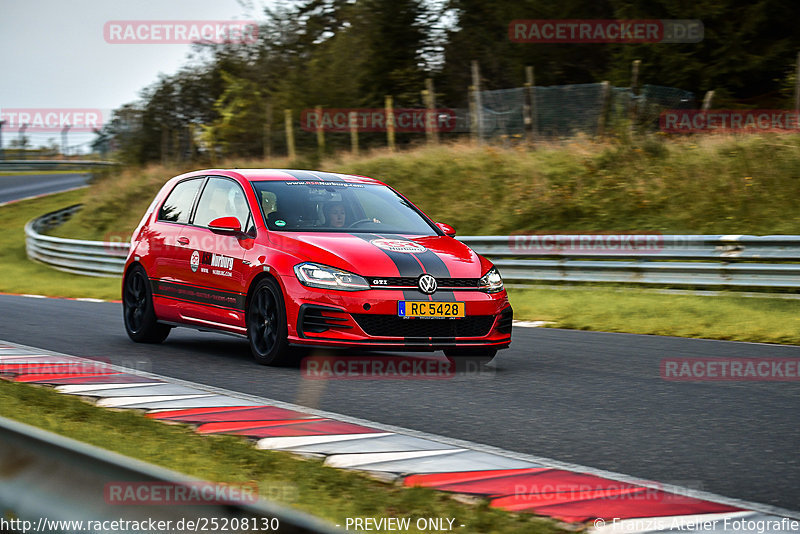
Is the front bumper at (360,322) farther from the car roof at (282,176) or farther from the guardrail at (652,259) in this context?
the guardrail at (652,259)

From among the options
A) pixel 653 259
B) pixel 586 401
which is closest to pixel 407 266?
pixel 586 401

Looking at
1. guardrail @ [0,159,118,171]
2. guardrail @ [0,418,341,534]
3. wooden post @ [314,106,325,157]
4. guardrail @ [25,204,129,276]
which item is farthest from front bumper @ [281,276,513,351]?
guardrail @ [0,159,118,171]

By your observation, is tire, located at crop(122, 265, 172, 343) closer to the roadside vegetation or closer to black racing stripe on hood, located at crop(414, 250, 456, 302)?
black racing stripe on hood, located at crop(414, 250, 456, 302)

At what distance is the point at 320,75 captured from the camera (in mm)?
34375

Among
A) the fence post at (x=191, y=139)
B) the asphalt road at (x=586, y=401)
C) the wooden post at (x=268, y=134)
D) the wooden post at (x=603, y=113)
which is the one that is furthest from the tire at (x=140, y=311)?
the fence post at (x=191, y=139)

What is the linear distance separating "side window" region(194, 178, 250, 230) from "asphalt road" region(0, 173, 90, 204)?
109 ft

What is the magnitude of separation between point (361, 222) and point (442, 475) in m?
4.82

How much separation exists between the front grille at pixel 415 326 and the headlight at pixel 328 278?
23 centimetres

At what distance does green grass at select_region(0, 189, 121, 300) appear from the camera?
67.2 feet

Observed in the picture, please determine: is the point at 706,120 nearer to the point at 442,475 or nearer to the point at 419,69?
the point at 419,69

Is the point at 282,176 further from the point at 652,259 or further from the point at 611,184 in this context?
the point at 611,184

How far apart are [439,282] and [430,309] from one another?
231mm

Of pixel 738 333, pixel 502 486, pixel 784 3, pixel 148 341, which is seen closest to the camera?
pixel 502 486

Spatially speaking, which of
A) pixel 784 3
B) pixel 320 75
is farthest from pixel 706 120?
pixel 320 75
